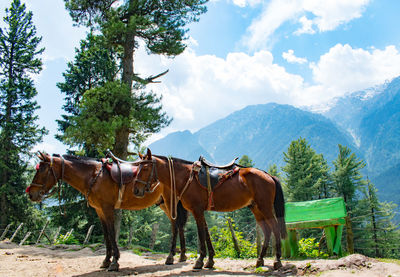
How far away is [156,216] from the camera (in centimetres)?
3881

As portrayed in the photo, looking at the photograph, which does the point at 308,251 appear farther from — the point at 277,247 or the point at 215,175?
the point at 215,175

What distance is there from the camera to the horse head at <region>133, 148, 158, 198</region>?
5.76m

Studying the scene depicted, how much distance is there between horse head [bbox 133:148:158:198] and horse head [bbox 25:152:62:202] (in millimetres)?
2022

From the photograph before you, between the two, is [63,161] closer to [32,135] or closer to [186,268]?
[186,268]

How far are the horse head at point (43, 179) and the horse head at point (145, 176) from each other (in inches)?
79.6

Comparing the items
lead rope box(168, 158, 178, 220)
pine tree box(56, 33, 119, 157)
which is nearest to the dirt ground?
lead rope box(168, 158, 178, 220)

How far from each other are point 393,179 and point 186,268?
8397 inches

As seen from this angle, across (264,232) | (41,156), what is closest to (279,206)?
(264,232)

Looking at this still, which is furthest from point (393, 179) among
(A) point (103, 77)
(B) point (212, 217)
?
(A) point (103, 77)

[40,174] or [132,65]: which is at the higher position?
[132,65]

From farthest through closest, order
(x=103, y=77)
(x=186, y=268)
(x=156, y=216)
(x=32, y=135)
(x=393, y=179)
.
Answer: (x=393, y=179) → (x=156, y=216) → (x=32, y=135) → (x=103, y=77) → (x=186, y=268)

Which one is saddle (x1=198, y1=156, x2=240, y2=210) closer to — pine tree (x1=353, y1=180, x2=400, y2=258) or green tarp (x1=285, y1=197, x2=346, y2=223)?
green tarp (x1=285, y1=197, x2=346, y2=223)

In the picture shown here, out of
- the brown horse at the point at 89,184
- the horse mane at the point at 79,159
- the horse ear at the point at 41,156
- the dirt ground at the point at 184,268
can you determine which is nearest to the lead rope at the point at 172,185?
the brown horse at the point at 89,184

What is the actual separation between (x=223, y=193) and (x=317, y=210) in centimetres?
329
